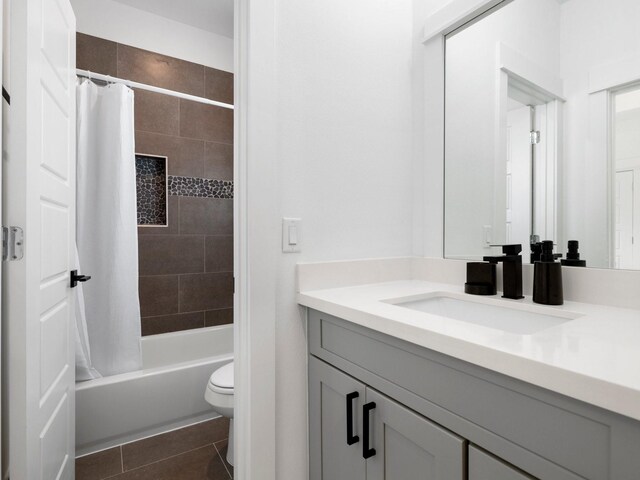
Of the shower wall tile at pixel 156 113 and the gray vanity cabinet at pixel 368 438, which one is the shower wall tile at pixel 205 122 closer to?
the shower wall tile at pixel 156 113

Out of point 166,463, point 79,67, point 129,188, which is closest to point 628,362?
point 166,463

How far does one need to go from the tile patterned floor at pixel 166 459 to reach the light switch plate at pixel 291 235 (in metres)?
1.15

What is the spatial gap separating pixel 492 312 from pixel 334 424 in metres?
0.57

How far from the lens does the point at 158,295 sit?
8.06 ft

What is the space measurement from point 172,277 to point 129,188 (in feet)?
2.33

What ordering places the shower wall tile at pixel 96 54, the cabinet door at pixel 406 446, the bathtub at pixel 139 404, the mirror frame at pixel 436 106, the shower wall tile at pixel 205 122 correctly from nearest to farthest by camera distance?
the cabinet door at pixel 406 446, the mirror frame at pixel 436 106, the bathtub at pixel 139 404, the shower wall tile at pixel 96 54, the shower wall tile at pixel 205 122

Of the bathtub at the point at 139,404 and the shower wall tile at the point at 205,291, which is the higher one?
the shower wall tile at the point at 205,291

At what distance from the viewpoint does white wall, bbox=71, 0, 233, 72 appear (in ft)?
7.34

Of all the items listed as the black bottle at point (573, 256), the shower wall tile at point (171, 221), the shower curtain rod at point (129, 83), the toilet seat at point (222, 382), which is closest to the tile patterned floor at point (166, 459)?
the toilet seat at point (222, 382)

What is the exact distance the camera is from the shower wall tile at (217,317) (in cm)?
266

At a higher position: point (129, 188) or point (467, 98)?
point (467, 98)

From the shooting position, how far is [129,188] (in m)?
2.15

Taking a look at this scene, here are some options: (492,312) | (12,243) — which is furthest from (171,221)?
(492,312)

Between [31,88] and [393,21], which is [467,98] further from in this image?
[31,88]
